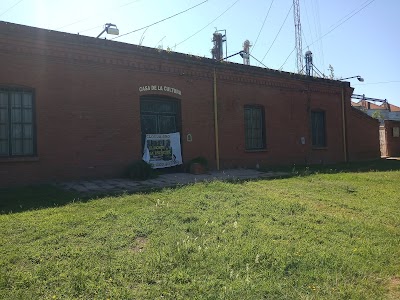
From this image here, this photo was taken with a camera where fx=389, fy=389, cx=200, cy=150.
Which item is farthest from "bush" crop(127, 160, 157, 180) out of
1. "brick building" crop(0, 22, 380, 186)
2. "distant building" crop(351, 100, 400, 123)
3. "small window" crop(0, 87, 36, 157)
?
"distant building" crop(351, 100, 400, 123)

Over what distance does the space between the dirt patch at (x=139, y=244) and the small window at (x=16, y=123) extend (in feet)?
21.6

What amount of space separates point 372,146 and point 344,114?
11.3 ft

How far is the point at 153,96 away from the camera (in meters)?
13.6

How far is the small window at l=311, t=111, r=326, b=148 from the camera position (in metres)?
20.0

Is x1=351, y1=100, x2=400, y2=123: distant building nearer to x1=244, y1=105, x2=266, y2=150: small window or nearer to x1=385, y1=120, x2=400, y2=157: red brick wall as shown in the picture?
x1=385, y1=120, x2=400, y2=157: red brick wall

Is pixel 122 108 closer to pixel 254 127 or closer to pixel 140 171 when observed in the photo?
pixel 140 171

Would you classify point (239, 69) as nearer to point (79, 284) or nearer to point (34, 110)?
point (34, 110)

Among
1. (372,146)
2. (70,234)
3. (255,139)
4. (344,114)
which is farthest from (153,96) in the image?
(372,146)

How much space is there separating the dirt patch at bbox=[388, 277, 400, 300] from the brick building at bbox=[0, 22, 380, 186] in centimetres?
918

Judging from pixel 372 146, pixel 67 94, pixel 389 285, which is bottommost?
pixel 389 285

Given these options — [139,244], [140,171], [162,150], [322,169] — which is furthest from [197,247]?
[322,169]

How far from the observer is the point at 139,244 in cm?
553

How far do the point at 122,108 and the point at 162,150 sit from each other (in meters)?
2.14

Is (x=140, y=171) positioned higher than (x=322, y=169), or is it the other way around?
(x=140, y=171)
